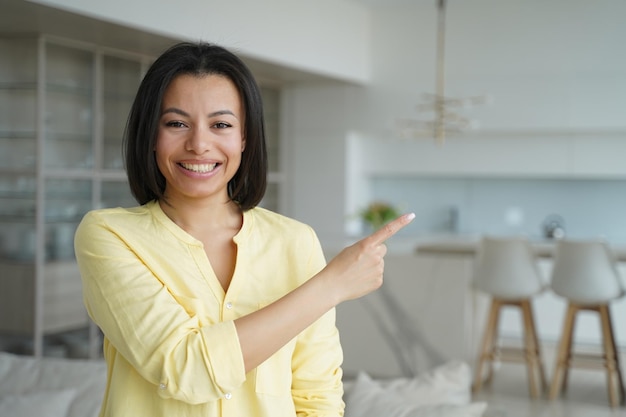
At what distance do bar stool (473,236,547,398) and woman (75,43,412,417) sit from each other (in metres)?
4.47

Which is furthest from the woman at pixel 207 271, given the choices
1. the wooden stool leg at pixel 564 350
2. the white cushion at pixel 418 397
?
the wooden stool leg at pixel 564 350

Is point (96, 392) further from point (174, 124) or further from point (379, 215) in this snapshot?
point (379, 215)

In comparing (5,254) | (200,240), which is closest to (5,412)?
(200,240)

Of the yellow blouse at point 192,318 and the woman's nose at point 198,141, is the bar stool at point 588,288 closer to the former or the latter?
the yellow blouse at point 192,318

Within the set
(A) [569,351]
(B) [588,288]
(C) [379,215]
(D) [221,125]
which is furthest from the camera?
(C) [379,215]

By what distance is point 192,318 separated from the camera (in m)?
1.23

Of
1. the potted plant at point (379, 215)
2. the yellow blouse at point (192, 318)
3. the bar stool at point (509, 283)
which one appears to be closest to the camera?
the yellow blouse at point (192, 318)

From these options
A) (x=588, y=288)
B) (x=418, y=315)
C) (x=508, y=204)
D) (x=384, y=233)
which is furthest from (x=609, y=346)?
(x=384, y=233)

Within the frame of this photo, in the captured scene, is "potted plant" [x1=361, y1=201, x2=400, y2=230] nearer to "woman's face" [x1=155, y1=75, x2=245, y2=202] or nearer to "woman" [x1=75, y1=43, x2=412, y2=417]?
"woman" [x1=75, y1=43, x2=412, y2=417]

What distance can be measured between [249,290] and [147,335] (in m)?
0.20

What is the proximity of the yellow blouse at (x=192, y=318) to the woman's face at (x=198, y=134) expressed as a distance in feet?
0.27

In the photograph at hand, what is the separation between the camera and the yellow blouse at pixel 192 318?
1.19m

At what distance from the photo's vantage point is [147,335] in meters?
1.21

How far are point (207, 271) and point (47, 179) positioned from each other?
4970mm
